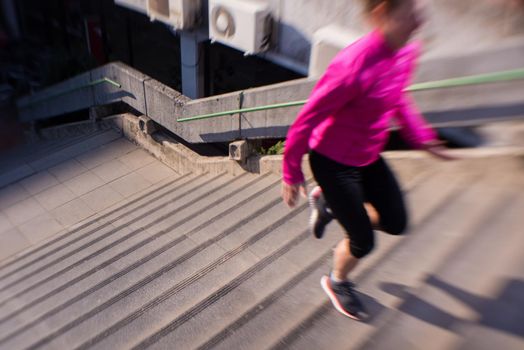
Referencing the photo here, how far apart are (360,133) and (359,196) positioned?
0.31 metres

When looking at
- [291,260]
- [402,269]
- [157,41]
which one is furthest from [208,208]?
[157,41]

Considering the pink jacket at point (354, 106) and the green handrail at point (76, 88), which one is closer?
the pink jacket at point (354, 106)

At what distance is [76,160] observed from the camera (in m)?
7.74

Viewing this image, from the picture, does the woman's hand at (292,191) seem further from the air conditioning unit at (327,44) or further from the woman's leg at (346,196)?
the air conditioning unit at (327,44)

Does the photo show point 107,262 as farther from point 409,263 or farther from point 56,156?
point 56,156

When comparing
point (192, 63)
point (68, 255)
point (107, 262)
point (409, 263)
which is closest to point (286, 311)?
point (409, 263)

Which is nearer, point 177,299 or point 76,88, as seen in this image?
point 177,299

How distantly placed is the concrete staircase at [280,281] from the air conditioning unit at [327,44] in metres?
1.72

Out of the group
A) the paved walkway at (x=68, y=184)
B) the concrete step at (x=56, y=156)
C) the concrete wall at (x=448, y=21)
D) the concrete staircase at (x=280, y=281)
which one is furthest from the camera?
the concrete step at (x=56, y=156)

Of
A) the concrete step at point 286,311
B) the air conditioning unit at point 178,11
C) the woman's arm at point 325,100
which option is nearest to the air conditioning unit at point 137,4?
the air conditioning unit at point 178,11

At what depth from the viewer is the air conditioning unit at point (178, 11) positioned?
25.7ft

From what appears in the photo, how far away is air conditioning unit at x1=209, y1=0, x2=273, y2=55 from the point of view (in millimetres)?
6762

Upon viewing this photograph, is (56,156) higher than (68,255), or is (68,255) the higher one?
(68,255)

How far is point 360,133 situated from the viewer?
86.9 inches
